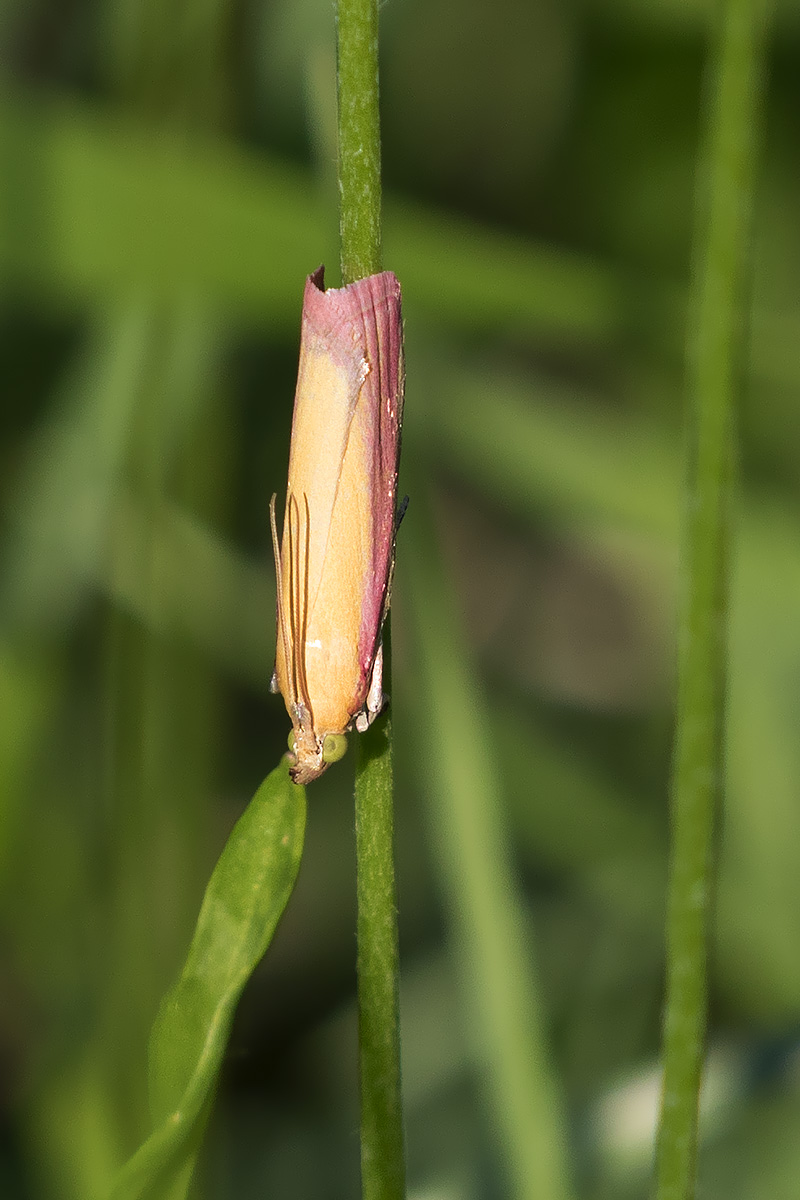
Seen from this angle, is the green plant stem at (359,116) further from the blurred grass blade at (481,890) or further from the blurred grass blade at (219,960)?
the blurred grass blade at (481,890)

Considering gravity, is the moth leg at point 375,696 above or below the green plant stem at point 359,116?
below

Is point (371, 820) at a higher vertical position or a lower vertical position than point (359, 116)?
lower

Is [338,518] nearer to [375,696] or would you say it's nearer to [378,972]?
[375,696]

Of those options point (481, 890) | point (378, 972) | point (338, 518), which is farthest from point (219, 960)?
point (481, 890)

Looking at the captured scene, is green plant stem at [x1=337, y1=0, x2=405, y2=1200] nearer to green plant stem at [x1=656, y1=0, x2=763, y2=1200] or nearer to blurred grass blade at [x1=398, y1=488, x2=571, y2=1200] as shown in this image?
green plant stem at [x1=656, y1=0, x2=763, y2=1200]

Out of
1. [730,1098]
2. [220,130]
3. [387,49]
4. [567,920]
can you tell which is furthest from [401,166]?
[730,1098]

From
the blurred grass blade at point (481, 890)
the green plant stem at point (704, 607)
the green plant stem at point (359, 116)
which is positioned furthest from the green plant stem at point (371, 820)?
the blurred grass blade at point (481, 890)
